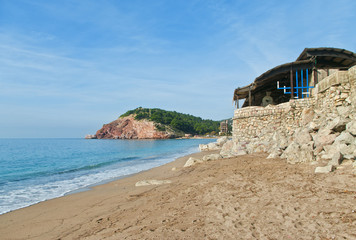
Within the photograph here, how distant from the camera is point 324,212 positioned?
3551 millimetres

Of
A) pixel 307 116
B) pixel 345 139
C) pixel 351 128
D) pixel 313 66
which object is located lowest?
pixel 345 139

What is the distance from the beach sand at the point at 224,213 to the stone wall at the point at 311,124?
97 centimetres

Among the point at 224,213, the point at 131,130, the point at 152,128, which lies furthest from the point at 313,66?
the point at 131,130

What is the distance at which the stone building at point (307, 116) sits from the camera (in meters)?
7.02

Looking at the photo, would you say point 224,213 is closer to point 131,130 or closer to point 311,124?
point 311,124

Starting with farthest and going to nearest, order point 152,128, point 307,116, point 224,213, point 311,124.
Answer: point 152,128 < point 307,116 < point 311,124 < point 224,213

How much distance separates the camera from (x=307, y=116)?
12.7 meters

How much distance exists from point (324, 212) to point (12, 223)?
7065 millimetres

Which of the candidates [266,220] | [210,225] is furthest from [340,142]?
[210,225]

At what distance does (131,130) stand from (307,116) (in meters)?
102

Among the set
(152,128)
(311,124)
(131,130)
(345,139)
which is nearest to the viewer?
(345,139)

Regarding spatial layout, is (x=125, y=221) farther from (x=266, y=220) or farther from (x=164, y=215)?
(x=266, y=220)

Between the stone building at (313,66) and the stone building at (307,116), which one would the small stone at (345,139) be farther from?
the stone building at (313,66)

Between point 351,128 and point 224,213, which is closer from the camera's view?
point 224,213
